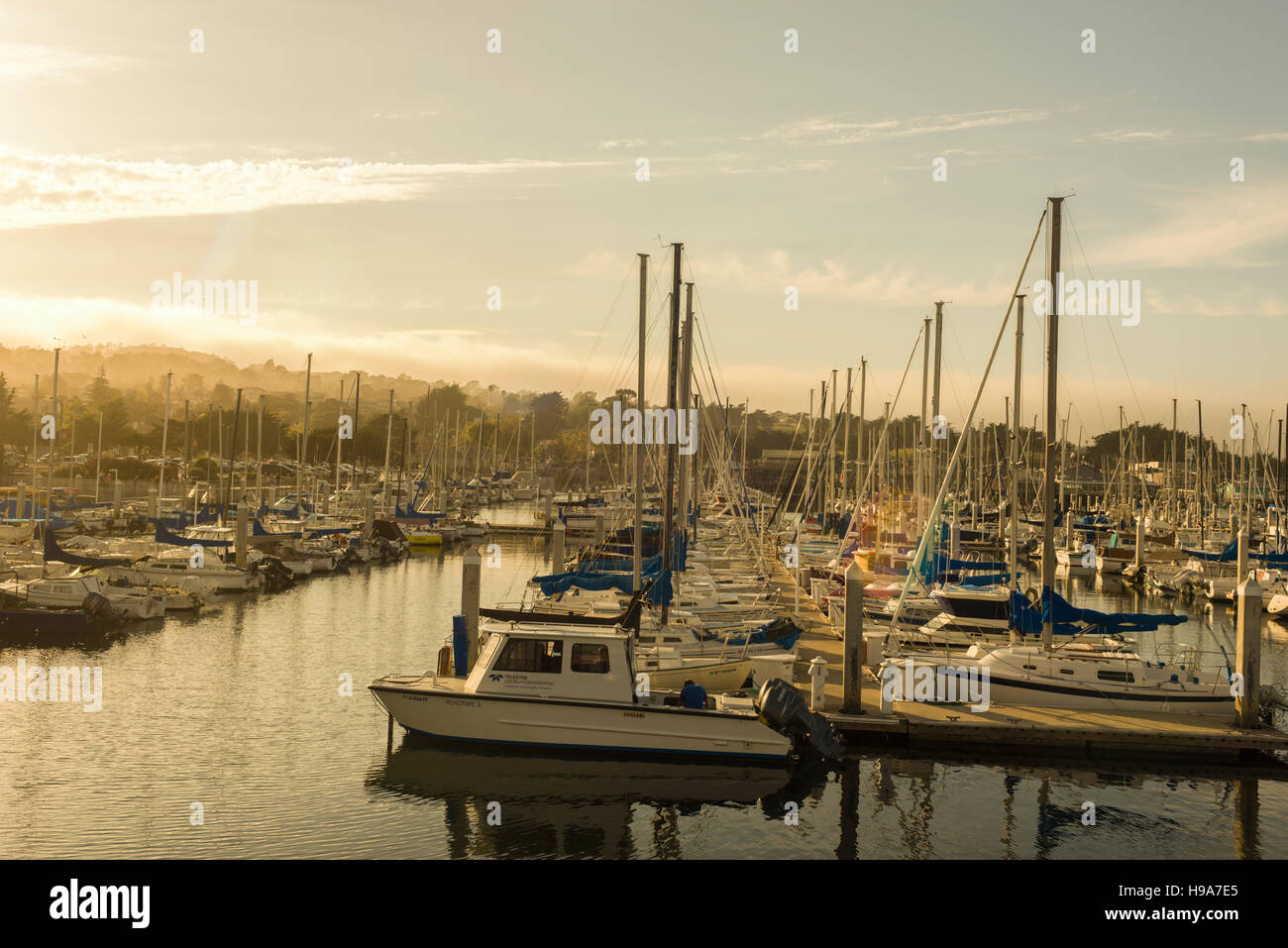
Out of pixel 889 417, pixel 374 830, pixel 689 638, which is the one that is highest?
pixel 889 417

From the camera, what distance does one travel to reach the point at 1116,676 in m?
26.2

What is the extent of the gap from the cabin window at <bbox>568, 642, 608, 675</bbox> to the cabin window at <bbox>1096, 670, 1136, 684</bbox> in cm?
1258

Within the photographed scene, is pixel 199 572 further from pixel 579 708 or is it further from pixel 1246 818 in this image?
pixel 1246 818

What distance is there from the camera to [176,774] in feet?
71.7

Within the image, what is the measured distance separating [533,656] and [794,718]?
5681mm

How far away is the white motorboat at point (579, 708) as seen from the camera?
22531mm

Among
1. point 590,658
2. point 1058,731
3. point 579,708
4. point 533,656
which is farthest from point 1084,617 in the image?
point 533,656

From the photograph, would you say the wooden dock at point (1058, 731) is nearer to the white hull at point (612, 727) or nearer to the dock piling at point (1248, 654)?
the dock piling at point (1248, 654)

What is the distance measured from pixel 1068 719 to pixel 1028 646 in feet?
8.84

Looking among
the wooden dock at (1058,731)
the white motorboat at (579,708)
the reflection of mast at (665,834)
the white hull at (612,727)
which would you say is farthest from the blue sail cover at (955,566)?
the reflection of mast at (665,834)

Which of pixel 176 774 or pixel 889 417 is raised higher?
pixel 889 417

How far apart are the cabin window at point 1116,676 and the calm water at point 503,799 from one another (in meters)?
2.90
